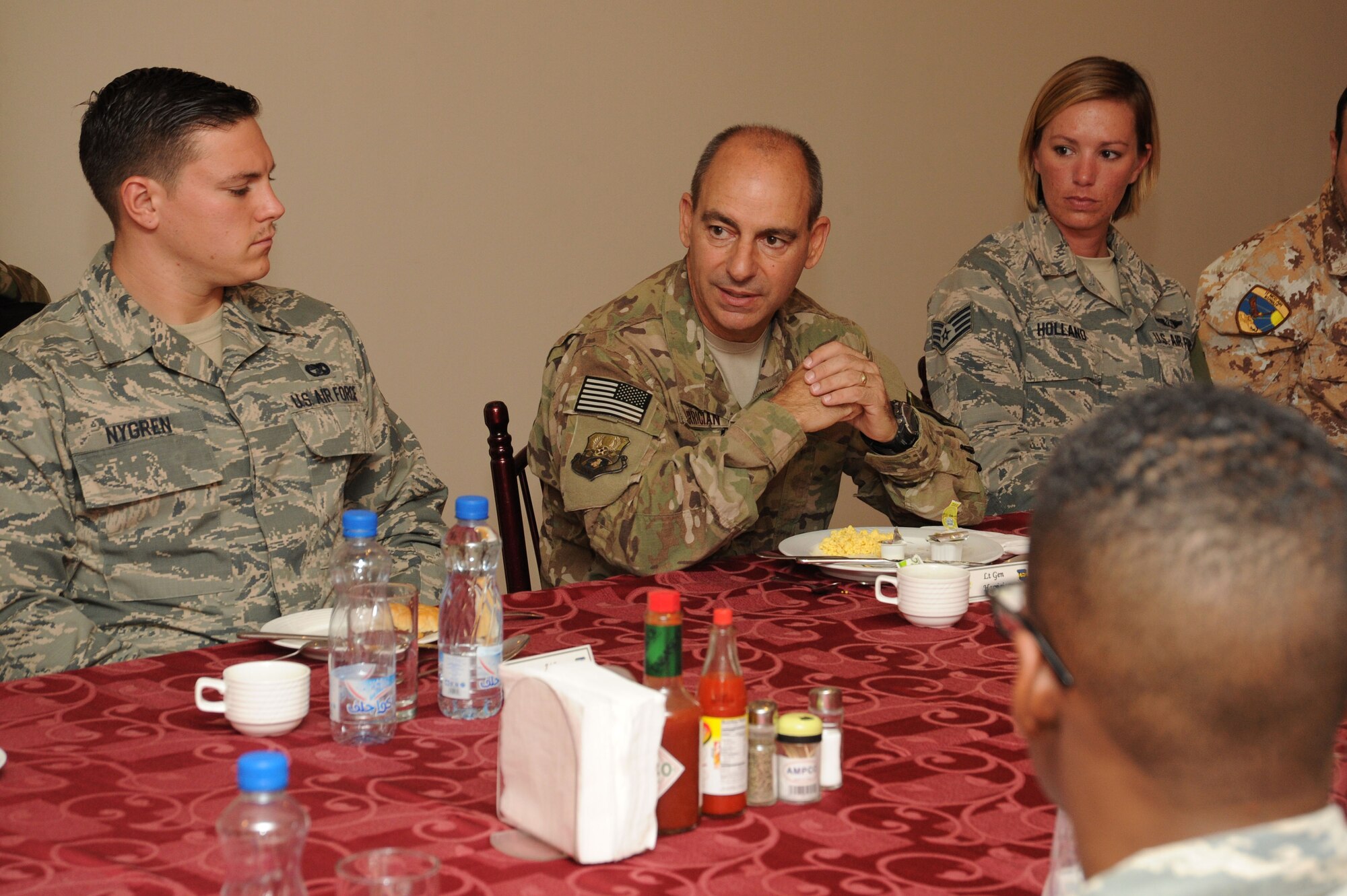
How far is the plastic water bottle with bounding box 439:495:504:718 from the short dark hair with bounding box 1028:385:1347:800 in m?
0.79

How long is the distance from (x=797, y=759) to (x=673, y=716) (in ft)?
0.47

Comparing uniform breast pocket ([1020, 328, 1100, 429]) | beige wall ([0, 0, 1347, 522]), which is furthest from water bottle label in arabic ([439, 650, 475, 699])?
uniform breast pocket ([1020, 328, 1100, 429])

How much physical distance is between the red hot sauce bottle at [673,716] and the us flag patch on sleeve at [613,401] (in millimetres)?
1084

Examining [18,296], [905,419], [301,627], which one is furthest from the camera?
[18,296]

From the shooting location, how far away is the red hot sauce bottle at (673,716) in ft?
3.60

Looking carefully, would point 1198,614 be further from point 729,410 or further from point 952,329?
point 952,329

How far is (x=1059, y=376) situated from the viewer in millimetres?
3125

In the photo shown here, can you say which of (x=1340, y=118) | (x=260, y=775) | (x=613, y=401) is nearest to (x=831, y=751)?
(x=260, y=775)

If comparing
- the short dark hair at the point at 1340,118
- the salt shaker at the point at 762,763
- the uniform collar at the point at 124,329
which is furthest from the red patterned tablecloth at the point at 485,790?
the short dark hair at the point at 1340,118

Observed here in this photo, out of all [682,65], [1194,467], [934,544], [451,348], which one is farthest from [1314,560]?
[682,65]

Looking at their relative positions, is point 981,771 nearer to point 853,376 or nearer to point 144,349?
point 853,376

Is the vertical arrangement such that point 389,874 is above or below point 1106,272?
below

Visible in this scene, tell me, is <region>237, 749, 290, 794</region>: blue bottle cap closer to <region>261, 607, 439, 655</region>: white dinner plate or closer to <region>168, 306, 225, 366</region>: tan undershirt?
<region>261, 607, 439, 655</region>: white dinner plate

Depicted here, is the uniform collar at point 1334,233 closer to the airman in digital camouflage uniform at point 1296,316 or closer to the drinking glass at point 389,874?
the airman in digital camouflage uniform at point 1296,316
